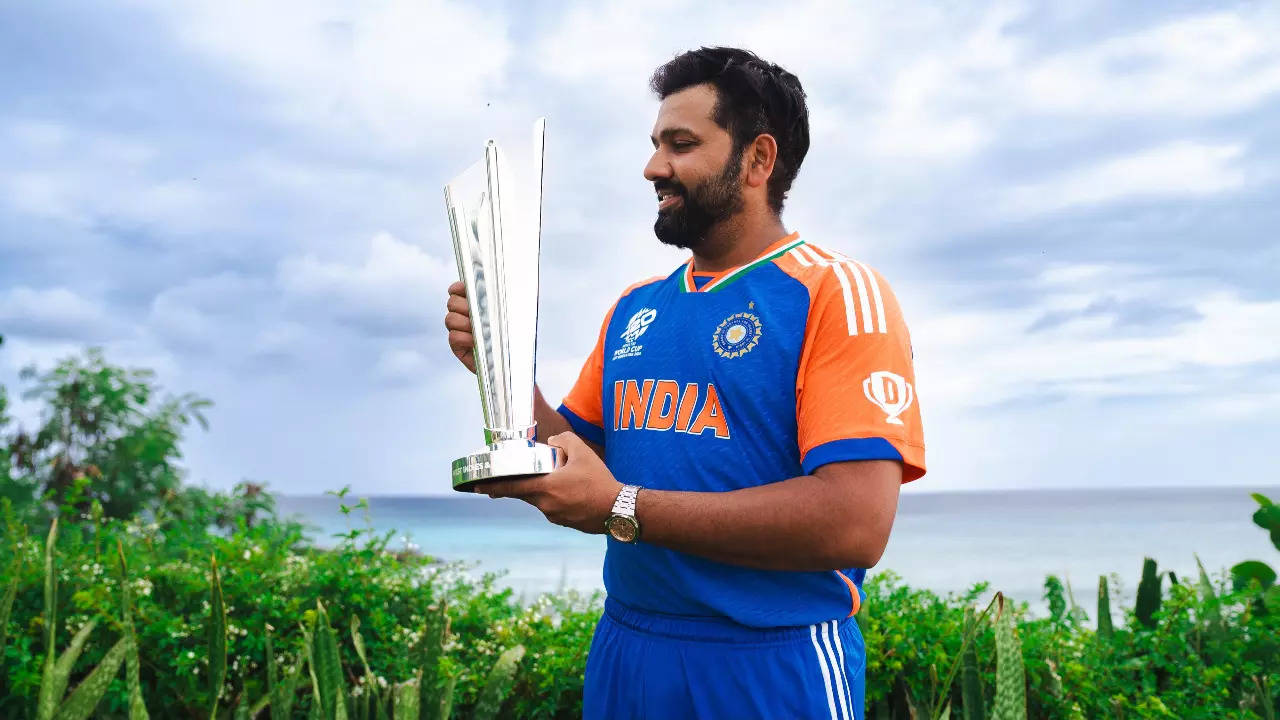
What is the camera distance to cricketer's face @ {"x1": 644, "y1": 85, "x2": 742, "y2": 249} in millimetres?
2193

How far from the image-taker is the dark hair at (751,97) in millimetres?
2281

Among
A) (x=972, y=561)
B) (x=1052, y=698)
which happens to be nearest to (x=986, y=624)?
(x=1052, y=698)

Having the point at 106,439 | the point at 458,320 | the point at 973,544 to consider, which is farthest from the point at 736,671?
the point at 973,544

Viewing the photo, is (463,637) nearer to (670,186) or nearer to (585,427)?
(585,427)

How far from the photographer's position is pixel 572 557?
120 feet

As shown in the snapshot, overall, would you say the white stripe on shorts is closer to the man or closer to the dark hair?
the man

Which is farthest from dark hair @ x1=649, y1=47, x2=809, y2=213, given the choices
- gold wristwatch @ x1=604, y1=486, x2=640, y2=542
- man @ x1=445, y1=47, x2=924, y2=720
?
gold wristwatch @ x1=604, y1=486, x2=640, y2=542

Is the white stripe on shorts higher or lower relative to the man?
lower

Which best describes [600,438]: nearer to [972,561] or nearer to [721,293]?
[721,293]

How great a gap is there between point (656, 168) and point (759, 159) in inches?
11.5

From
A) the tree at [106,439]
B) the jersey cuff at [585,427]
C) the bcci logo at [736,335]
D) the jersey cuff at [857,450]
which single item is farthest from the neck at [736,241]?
the tree at [106,439]

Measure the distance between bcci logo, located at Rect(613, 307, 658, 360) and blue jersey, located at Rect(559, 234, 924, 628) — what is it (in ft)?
0.09

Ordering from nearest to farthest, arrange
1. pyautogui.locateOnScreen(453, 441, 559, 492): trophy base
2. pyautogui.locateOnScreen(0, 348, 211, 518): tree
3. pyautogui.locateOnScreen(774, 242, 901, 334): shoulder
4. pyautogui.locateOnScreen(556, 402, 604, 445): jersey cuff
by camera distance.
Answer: pyautogui.locateOnScreen(453, 441, 559, 492): trophy base < pyautogui.locateOnScreen(774, 242, 901, 334): shoulder < pyautogui.locateOnScreen(556, 402, 604, 445): jersey cuff < pyautogui.locateOnScreen(0, 348, 211, 518): tree

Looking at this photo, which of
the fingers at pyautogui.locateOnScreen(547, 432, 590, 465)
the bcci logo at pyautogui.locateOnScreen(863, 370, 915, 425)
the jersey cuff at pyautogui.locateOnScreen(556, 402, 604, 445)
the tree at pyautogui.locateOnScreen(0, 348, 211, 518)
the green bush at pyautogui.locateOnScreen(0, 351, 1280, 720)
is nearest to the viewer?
the fingers at pyautogui.locateOnScreen(547, 432, 590, 465)
